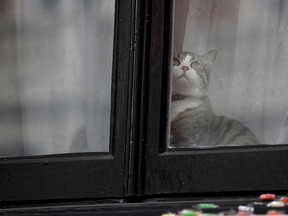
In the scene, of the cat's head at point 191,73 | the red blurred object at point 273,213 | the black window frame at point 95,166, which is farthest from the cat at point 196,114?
the red blurred object at point 273,213

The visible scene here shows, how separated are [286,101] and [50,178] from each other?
0.71 m

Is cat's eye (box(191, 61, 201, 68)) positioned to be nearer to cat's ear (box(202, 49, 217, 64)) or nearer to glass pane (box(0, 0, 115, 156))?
cat's ear (box(202, 49, 217, 64))

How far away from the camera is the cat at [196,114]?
2.68 m

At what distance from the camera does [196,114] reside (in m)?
2.81

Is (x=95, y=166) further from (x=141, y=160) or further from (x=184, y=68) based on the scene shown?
(x=184, y=68)

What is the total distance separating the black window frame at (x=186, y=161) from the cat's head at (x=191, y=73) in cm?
9

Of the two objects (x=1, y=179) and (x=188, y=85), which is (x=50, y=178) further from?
(x=188, y=85)

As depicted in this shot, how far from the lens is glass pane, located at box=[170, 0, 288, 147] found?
2.69 m

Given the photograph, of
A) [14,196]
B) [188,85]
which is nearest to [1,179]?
[14,196]

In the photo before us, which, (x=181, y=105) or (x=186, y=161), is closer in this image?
(x=186, y=161)

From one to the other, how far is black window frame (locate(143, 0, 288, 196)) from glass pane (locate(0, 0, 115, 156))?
187 millimetres

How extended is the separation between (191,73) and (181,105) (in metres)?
0.17

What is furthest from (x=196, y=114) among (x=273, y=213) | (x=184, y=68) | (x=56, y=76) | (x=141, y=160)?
(x=273, y=213)

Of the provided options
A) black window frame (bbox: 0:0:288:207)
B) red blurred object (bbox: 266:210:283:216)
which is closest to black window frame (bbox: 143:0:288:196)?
black window frame (bbox: 0:0:288:207)
